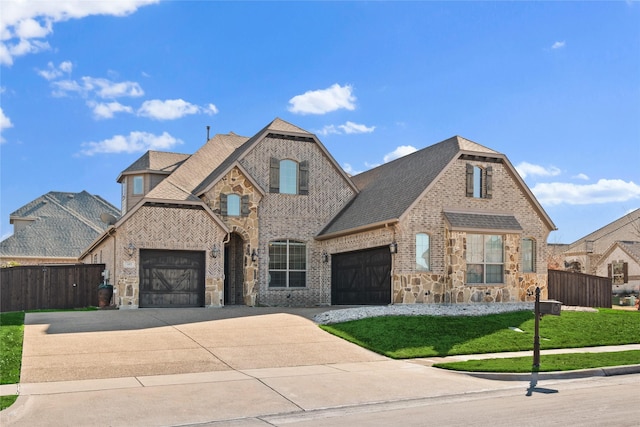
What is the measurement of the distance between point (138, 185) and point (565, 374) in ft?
85.6

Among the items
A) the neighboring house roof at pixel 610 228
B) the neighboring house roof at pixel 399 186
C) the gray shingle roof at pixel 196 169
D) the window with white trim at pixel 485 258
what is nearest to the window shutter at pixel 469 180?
the neighboring house roof at pixel 399 186

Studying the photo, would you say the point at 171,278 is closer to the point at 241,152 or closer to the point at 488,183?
the point at 241,152

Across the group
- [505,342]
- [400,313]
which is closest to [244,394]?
[505,342]

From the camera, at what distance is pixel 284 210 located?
29.3 meters

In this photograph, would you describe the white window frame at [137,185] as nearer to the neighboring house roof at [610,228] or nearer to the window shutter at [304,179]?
the window shutter at [304,179]

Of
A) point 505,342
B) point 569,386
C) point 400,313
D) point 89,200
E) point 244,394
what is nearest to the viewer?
point 244,394

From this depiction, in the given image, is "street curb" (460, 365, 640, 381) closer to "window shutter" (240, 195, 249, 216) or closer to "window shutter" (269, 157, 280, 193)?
"window shutter" (240, 195, 249, 216)

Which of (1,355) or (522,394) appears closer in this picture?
(522,394)

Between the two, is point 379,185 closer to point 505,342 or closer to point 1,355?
point 505,342

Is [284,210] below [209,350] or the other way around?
the other way around

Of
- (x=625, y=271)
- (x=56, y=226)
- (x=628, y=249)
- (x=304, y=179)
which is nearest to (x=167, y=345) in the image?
(x=304, y=179)

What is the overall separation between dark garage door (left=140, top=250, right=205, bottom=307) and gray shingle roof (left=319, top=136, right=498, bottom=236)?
5973 mm

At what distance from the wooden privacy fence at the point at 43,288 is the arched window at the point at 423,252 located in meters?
13.3

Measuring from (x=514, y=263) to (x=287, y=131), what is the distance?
11.1m
